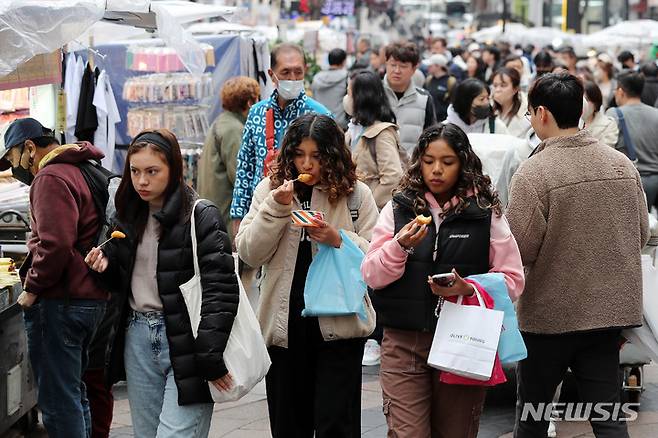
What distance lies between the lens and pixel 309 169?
212 inches

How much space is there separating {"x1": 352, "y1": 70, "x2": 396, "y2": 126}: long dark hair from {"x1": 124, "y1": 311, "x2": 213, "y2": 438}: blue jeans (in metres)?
3.49

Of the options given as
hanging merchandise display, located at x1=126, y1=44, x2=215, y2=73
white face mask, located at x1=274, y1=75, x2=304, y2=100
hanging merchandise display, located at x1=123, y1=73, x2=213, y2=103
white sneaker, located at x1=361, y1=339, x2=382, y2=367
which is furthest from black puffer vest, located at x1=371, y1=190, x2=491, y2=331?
hanging merchandise display, located at x1=126, y1=44, x2=215, y2=73

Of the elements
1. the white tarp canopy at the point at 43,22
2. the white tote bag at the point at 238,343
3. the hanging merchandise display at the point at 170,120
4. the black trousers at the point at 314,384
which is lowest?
the black trousers at the point at 314,384

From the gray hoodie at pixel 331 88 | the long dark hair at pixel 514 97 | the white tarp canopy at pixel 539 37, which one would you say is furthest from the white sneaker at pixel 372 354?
the white tarp canopy at pixel 539 37

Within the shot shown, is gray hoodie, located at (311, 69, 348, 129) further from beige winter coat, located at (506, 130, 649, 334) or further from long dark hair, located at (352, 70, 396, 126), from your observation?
beige winter coat, located at (506, 130, 649, 334)

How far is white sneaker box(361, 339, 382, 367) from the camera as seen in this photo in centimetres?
850

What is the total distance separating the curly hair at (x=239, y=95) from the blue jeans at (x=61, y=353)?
16.0 feet

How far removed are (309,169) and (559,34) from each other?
41.5 meters

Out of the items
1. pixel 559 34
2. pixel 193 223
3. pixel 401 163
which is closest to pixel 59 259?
→ pixel 193 223

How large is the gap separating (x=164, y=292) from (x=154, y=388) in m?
0.44

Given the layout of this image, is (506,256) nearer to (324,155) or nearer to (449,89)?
(324,155)

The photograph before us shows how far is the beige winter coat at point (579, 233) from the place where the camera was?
5117 millimetres

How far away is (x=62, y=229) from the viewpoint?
5.43m

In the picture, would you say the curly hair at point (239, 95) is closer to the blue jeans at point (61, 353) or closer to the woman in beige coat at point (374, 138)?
the woman in beige coat at point (374, 138)
